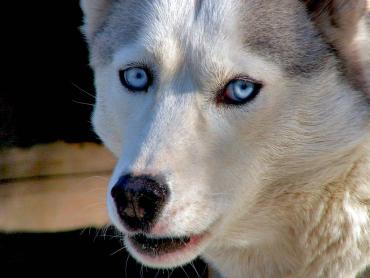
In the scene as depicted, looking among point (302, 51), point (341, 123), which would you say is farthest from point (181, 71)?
point (341, 123)

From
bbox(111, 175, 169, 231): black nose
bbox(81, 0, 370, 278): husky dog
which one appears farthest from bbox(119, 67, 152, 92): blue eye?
bbox(111, 175, 169, 231): black nose

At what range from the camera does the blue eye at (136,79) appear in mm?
2508

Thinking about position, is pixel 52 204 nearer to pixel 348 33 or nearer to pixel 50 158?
pixel 50 158

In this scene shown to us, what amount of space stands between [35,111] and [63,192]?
52 centimetres

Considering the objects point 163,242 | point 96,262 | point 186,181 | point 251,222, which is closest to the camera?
point 186,181

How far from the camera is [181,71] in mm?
2434

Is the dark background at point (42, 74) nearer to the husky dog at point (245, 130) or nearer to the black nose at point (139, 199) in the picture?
the husky dog at point (245, 130)

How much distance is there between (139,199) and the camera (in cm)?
222

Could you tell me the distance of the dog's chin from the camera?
2.42 metres

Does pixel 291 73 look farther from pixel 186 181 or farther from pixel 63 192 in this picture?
pixel 63 192

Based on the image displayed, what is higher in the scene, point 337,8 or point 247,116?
point 337,8

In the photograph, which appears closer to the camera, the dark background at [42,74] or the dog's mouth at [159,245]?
the dog's mouth at [159,245]

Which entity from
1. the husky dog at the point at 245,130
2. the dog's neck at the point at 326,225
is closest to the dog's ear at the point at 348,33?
the husky dog at the point at 245,130

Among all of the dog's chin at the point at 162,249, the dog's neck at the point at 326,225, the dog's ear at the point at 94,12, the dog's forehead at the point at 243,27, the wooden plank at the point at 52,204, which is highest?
the dog's forehead at the point at 243,27
